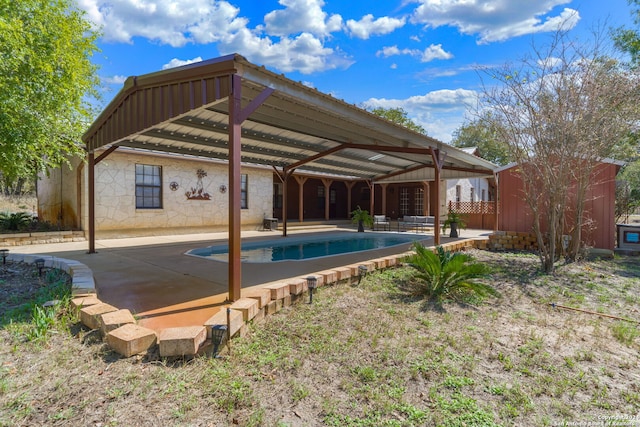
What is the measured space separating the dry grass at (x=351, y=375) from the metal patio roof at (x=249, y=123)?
9.30 ft

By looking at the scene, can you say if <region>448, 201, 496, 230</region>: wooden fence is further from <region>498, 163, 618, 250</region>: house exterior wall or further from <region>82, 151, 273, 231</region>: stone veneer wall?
<region>82, 151, 273, 231</region>: stone veneer wall

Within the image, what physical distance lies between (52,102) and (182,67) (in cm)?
258

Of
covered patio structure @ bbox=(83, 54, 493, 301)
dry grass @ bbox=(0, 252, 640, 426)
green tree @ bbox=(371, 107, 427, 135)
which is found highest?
green tree @ bbox=(371, 107, 427, 135)

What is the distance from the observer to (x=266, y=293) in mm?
3834

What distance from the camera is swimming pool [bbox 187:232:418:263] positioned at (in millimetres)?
8070

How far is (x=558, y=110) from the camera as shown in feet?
20.1

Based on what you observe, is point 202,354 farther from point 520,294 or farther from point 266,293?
point 520,294

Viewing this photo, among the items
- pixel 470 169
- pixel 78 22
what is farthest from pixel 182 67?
pixel 470 169

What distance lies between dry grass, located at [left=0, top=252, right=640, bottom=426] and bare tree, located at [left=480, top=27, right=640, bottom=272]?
3.45 m

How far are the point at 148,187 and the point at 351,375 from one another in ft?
35.1

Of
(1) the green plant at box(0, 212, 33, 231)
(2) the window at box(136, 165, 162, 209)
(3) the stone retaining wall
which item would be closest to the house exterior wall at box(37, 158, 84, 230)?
(1) the green plant at box(0, 212, 33, 231)

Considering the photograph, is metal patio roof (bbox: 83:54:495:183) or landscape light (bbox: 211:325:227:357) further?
metal patio roof (bbox: 83:54:495:183)

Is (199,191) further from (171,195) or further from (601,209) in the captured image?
(601,209)

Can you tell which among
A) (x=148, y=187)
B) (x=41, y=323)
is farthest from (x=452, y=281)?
(x=148, y=187)
